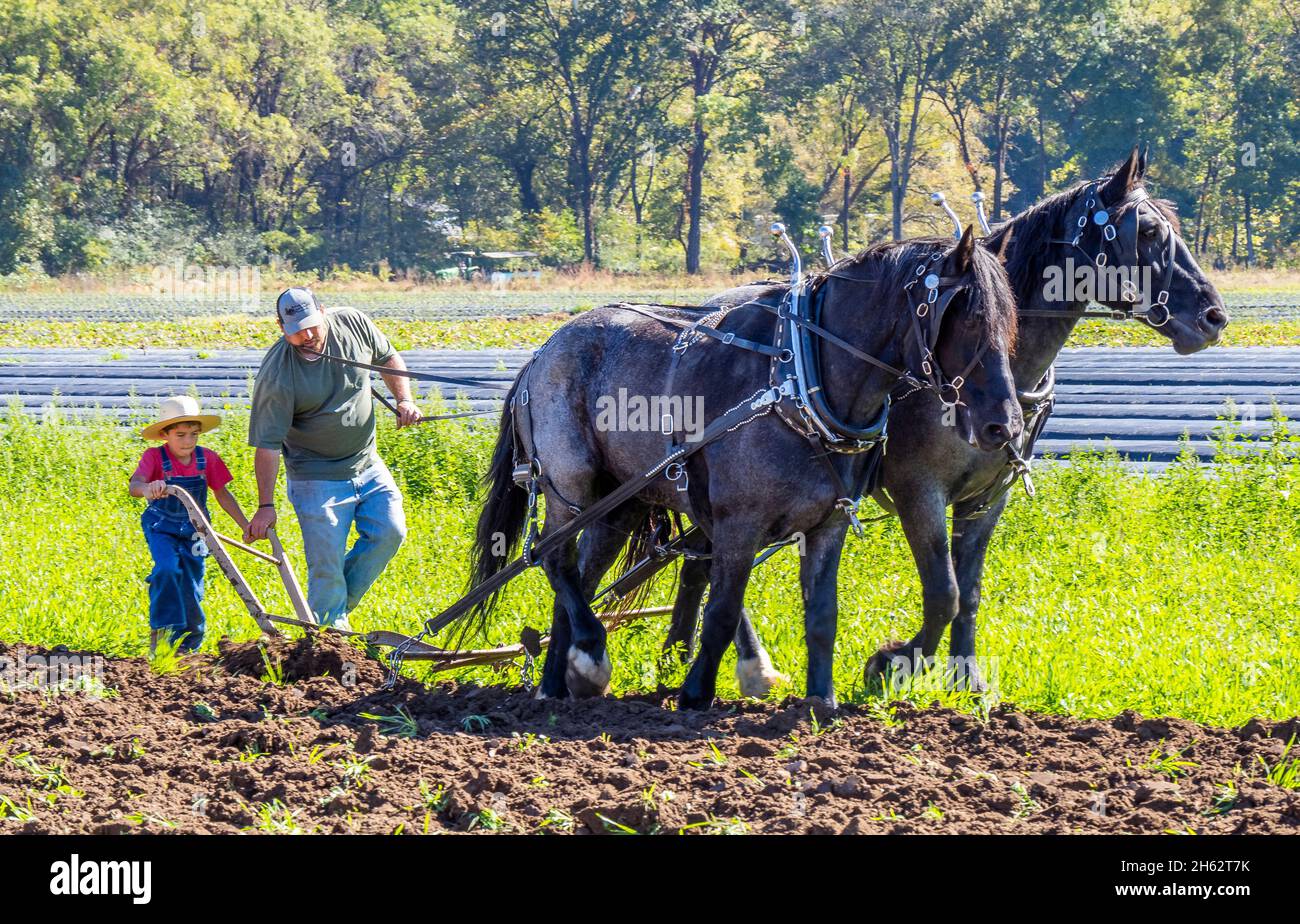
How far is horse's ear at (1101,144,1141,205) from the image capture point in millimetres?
6422

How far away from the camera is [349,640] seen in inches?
274

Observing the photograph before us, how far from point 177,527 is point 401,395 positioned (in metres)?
1.25

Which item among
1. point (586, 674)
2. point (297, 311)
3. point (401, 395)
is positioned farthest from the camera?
point (401, 395)

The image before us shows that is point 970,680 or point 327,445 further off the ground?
point 327,445

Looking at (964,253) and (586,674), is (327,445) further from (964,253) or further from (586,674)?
(964,253)

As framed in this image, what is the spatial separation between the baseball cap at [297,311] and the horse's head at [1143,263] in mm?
3347

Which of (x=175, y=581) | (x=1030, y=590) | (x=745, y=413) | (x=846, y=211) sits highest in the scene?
(x=846, y=211)

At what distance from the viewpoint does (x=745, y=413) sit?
5.86 metres

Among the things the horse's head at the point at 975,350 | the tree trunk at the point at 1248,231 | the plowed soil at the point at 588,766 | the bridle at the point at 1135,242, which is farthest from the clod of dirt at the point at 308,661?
the tree trunk at the point at 1248,231

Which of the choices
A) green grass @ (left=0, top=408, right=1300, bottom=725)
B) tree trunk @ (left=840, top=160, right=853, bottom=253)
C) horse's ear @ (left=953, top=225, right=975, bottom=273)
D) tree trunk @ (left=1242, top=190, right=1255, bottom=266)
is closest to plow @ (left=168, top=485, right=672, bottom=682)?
green grass @ (left=0, top=408, right=1300, bottom=725)

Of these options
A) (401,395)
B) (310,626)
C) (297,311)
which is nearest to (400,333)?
(401,395)

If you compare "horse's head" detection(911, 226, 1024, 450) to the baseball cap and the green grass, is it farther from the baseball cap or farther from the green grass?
the baseball cap

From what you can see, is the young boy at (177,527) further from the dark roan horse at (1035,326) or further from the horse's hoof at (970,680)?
the horse's hoof at (970,680)

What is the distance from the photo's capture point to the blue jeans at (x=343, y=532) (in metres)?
7.39
